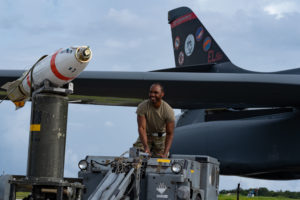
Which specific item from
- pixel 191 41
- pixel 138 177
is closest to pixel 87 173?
pixel 138 177

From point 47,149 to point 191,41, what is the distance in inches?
487

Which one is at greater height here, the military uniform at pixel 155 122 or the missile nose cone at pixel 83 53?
the missile nose cone at pixel 83 53

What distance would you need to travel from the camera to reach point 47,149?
5445 millimetres

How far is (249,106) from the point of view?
13.9 meters

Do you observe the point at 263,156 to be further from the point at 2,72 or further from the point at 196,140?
the point at 2,72

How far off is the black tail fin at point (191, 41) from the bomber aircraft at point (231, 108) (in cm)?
158

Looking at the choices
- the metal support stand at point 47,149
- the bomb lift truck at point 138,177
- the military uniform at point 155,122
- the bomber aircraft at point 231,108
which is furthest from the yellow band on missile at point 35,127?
the bomber aircraft at point 231,108

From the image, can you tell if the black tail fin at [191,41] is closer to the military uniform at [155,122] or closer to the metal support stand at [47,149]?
the military uniform at [155,122]

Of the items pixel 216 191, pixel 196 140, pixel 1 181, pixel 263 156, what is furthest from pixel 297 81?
pixel 1 181

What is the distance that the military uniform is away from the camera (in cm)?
664

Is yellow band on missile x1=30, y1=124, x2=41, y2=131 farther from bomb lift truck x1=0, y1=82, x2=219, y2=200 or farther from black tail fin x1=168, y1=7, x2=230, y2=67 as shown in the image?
black tail fin x1=168, y1=7, x2=230, y2=67

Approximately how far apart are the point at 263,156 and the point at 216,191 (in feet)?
17.4

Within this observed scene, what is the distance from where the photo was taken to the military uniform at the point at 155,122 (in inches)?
261

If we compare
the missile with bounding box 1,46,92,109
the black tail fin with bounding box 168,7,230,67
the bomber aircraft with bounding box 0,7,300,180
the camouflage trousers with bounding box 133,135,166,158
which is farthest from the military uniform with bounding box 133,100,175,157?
the black tail fin with bounding box 168,7,230,67
